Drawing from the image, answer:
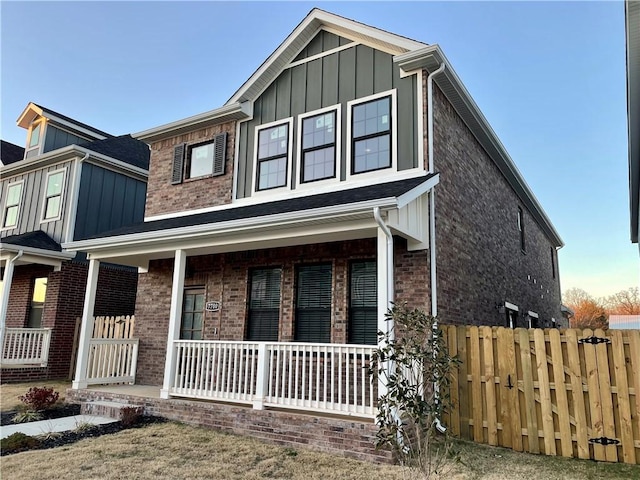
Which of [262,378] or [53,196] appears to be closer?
[262,378]

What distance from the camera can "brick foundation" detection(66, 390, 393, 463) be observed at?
576cm

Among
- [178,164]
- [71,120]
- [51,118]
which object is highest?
[71,120]

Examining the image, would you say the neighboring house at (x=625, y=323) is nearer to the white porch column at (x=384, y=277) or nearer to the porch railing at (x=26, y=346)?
the white porch column at (x=384, y=277)

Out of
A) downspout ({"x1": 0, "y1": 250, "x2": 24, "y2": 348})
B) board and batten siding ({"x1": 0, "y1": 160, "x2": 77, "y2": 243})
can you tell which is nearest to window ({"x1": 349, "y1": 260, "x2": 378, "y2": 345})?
downspout ({"x1": 0, "y1": 250, "x2": 24, "y2": 348})

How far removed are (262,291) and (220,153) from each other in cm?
352

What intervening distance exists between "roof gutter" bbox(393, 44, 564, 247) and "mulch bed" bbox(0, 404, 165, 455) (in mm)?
7526

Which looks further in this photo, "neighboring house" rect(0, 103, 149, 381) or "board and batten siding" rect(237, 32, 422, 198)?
"neighboring house" rect(0, 103, 149, 381)

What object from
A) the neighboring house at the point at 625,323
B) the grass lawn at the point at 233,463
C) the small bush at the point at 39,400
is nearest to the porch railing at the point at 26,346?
the small bush at the point at 39,400

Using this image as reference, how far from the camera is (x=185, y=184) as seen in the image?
35.8 feet

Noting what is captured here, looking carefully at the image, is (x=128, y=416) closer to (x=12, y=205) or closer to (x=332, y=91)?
(x=332, y=91)

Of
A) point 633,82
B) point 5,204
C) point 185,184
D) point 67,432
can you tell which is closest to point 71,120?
point 5,204

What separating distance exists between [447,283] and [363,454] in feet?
11.0

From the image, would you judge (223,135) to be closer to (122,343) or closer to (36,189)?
(122,343)

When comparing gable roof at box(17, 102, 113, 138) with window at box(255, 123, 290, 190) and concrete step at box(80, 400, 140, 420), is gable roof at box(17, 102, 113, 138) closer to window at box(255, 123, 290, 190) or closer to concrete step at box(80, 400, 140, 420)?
window at box(255, 123, 290, 190)
